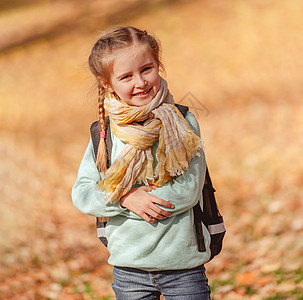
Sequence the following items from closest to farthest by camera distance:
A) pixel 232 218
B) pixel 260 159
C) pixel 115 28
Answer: pixel 115 28 → pixel 232 218 → pixel 260 159

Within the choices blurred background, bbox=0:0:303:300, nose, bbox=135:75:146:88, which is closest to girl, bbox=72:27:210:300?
nose, bbox=135:75:146:88

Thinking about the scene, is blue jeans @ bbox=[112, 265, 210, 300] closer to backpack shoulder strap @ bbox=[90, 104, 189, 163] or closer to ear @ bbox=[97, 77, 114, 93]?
backpack shoulder strap @ bbox=[90, 104, 189, 163]

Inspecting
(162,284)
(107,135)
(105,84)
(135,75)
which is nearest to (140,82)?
(135,75)

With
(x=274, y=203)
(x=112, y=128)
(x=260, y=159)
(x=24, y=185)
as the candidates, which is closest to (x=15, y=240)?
(x=24, y=185)

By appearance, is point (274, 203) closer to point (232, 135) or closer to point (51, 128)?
point (232, 135)

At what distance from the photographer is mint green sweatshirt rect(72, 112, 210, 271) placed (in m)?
2.09

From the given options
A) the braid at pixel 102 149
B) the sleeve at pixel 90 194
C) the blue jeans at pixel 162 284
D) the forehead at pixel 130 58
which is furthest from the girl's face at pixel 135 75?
the blue jeans at pixel 162 284

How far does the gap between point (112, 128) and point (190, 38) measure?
32.6 feet

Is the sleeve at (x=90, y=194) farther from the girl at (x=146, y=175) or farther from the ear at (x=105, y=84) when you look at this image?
the ear at (x=105, y=84)

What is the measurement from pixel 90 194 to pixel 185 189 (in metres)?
0.43

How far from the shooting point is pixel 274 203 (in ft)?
18.6

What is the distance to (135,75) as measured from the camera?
2.08 meters

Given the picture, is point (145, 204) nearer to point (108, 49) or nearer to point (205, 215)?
point (205, 215)

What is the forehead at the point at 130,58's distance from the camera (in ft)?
6.78
